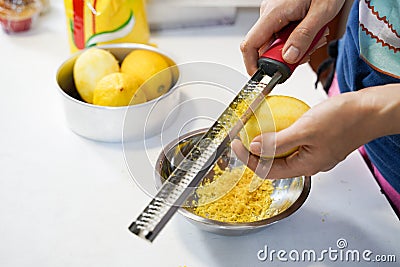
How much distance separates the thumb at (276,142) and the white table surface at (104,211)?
16 cm

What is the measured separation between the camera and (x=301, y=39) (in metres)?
0.70

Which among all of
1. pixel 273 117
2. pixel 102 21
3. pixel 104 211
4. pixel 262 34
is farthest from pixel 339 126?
pixel 102 21

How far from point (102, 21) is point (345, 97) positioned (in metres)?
0.59

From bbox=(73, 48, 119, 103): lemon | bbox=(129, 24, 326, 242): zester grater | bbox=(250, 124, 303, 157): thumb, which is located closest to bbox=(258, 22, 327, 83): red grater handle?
bbox=(129, 24, 326, 242): zester grater

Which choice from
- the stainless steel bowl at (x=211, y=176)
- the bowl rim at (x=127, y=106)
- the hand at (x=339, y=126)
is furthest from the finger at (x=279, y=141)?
the bowl rim at (x=127, y=106)

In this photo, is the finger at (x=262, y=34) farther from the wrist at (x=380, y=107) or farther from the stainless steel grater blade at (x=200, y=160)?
the wrist at (x=380, y=107)

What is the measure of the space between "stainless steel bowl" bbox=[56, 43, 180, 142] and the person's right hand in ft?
0.56

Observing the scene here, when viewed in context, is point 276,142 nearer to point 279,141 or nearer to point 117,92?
point 279,141

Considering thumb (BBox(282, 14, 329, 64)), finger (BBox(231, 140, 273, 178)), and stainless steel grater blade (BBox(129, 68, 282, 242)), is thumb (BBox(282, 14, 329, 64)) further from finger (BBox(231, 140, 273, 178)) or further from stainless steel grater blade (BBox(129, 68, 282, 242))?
finger (BBox(231, 140, 273, 178))

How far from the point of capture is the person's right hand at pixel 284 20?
72 cm

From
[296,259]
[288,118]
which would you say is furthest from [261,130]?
[296,259]

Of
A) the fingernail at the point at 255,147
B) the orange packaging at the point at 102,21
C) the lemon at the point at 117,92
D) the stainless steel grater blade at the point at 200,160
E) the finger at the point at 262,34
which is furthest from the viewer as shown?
the orange packaging at the point at 102,21

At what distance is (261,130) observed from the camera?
26.6 inches

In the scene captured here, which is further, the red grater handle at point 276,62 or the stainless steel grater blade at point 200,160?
the red grater handle at point 276,62
